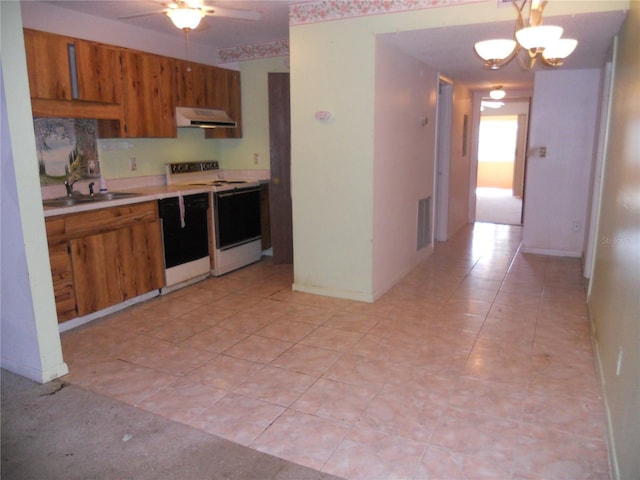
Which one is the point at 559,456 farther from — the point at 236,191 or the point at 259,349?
the point at 236,191

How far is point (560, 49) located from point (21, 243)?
126 inches

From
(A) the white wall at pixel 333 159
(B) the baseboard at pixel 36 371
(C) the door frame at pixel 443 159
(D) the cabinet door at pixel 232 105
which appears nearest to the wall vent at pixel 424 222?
(C) the door frame at pixel 443 159

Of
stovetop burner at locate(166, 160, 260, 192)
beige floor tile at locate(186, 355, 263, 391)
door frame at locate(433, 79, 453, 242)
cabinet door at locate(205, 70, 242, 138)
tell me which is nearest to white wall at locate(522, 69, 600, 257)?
door frame at locate(433, 79, 453, 242)

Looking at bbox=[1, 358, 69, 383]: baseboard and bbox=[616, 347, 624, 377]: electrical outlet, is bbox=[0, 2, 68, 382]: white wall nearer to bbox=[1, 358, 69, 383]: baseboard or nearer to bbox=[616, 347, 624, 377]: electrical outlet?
bbox=[1, 358, 69, 383]: baseboard

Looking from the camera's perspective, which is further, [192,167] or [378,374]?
[192,167]

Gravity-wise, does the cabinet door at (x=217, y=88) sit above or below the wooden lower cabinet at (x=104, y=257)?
above

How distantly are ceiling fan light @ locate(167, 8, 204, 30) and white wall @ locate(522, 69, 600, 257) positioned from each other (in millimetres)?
3886

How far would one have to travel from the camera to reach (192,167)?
17.2 feet

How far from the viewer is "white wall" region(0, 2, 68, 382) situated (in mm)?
2471

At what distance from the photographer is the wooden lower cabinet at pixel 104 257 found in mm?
3340

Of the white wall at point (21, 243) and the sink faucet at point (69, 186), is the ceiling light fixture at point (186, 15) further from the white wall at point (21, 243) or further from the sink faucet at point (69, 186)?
the sink faucet at point (69, 186)

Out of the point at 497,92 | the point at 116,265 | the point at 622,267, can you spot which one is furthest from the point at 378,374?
the point at 497,92

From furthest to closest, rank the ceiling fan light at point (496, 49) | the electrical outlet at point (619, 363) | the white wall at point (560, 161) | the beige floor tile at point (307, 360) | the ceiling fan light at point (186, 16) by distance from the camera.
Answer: the white wall at point (560, 161) < the ceiling fan light at point (186, 16) < the beige floor tile at point (307, 360) < the ceiling fan light at point (496, 49) < the electrical outlet at point (619, 363)

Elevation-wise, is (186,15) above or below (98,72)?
above
